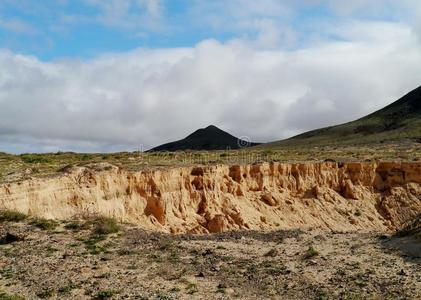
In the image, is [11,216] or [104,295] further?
[11,216]

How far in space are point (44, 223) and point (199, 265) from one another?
716cm

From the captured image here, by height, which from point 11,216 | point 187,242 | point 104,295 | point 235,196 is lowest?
point 104,295

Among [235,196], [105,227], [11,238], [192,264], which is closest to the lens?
[192,264]

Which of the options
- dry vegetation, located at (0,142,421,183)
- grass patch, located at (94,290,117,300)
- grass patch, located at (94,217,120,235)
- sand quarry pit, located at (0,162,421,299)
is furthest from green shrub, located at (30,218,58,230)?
grass patch, located at (94,290,117,300)

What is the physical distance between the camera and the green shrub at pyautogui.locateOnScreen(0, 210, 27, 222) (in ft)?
69.1

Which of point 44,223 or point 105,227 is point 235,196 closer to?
point 105,227

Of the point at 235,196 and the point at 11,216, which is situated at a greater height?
the point at 11,216

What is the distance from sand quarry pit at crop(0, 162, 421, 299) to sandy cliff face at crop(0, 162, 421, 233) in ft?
0.26

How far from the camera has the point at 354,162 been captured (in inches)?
1577

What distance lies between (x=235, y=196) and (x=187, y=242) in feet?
46.8

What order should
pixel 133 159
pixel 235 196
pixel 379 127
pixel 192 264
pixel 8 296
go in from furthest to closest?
pixel 379 127
pixel 133 159
pixel 235 196
pixel 192 264
pixel 8 296

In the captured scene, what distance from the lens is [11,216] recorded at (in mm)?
21219

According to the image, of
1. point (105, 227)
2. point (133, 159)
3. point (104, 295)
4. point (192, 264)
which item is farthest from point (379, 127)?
point (104, 295)

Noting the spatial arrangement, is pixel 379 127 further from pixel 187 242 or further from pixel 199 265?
pixel 199 265
